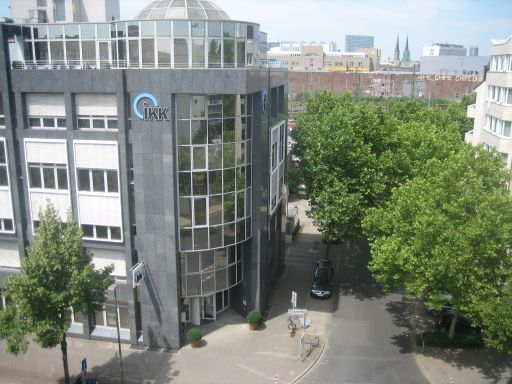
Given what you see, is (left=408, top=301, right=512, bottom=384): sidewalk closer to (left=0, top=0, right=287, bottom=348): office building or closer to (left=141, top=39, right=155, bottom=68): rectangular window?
(left=0, top=0, right=287, bottom=348): office building

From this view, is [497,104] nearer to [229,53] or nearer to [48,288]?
[229,53]

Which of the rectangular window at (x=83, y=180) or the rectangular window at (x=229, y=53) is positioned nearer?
the rectangular window at (x=229, y=53)

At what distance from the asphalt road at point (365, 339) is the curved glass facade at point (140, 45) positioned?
16230 millimetres

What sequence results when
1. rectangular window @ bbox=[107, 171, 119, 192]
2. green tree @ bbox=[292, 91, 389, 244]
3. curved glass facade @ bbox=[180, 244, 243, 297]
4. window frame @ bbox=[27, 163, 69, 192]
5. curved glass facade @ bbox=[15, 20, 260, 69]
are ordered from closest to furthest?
curved glass facade @ bbox=[15, 20, 260, 69] < rectangular window @ bbox=[107, 171, 119, 192] < window frame @ bbox=[27, 163, 69, 192] < curved glass facade @ bbox=[180, 244, 243, 297] < green tree @ bbox=[292, 91, 389, 244]

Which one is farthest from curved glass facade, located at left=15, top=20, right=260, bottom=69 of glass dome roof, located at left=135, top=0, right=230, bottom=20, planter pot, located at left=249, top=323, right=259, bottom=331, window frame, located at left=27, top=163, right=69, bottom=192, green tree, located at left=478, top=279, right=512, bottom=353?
green tree, located at left=478, top=279, right=512, bottom=353

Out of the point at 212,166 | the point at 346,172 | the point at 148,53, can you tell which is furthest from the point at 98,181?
the point at 346,172

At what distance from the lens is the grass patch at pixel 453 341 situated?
26.9m

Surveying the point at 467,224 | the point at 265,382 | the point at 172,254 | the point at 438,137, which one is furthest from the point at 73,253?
the point at 438,137

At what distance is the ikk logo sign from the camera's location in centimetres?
2400

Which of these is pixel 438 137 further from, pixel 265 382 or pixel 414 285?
pixel 265 382

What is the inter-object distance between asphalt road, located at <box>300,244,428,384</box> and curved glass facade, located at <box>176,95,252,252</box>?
8260 mm

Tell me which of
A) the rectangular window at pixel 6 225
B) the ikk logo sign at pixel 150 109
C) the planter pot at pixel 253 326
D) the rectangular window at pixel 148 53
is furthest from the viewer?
the planter pot at pixel 253 326

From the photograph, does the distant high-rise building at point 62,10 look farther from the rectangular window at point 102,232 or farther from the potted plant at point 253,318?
the potted plant at point 253,318

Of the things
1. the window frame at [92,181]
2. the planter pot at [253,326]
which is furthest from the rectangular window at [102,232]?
the planter pot at [253,326]
